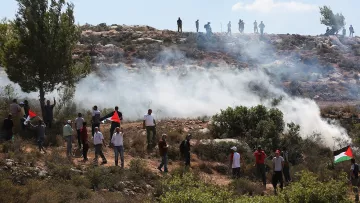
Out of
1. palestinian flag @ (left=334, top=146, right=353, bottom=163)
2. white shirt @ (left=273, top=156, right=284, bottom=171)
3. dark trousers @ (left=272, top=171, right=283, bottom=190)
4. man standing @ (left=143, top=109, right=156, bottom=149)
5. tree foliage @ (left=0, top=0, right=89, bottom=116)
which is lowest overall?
dark trousers @ (left=272, top=171, right=283, bottom=190)

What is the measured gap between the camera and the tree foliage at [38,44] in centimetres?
1762

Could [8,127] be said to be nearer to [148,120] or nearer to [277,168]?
[148,120]

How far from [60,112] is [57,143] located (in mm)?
5430

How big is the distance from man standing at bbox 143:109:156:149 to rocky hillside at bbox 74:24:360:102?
17.6 meters

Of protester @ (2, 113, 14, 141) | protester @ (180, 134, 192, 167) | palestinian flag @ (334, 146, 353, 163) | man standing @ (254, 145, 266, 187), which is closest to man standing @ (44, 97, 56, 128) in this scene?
protester @ (2, 113, 14, 141)

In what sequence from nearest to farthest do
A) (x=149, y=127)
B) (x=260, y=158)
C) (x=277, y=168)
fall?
(x=277, y=168)
(x=260, y=158)
(x=149, y=127)

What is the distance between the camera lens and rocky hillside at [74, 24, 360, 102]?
36094 mm

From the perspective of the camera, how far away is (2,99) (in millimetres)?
20266

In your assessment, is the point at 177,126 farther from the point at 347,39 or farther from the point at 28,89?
the point at 347,39

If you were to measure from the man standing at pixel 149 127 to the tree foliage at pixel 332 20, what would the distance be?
50722 millimetres

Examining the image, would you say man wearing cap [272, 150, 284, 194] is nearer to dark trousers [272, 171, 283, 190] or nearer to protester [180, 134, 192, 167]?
dark trousers [272, 171, 283, 190]

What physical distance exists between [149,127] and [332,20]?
169 ft

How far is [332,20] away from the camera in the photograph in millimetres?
60719

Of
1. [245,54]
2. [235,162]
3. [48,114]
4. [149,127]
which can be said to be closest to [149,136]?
[149,127]
